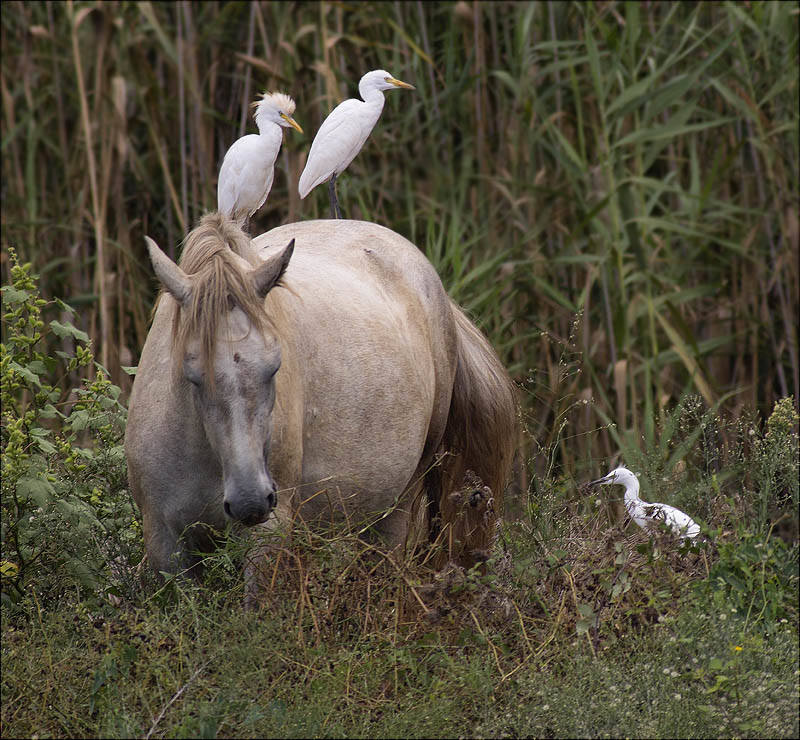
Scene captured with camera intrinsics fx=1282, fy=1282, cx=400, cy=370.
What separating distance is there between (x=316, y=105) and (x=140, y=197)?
3.36 ft

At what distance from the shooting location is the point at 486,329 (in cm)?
593

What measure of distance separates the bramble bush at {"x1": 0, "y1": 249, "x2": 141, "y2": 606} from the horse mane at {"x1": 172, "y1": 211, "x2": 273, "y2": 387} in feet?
1.97

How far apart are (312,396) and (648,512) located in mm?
1046

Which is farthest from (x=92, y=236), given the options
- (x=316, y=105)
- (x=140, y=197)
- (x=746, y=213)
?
(x=746, y=213)

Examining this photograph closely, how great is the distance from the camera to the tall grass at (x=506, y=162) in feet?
19.5

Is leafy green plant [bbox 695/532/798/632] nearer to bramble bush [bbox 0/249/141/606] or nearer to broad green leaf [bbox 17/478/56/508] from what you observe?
bramble bush [bbox 0/249/141/606]

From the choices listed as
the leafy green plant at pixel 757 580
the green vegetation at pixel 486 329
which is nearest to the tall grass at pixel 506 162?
the green vegetation at pixel 486 329

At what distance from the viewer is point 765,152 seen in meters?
6.19

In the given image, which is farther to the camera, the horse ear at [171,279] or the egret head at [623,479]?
the egret head at [623,479]

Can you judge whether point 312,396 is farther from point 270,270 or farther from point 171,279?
point 171,279

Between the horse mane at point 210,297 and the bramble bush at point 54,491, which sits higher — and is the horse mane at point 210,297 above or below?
above

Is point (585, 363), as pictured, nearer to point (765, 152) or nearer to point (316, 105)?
point (765, 152)

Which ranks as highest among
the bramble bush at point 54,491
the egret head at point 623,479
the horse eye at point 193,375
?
the horse eye at point 193,375

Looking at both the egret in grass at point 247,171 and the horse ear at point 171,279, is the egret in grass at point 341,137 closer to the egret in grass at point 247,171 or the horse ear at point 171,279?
the egret in grass at point 247,171
